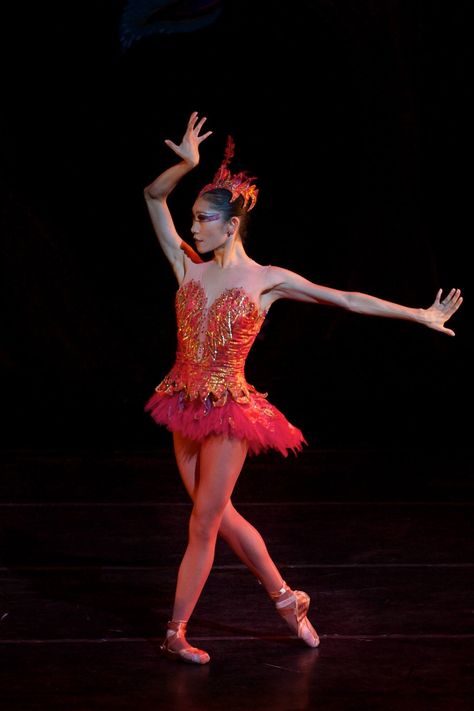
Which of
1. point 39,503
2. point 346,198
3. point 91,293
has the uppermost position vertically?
point 346,198

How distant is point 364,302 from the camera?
10.3 ft

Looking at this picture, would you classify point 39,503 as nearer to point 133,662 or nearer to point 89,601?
point 89,601

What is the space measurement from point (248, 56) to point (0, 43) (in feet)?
4.37

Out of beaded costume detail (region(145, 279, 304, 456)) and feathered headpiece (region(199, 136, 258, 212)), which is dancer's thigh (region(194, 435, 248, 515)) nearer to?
beaded costume detail (region(145, 279, 304, 456))

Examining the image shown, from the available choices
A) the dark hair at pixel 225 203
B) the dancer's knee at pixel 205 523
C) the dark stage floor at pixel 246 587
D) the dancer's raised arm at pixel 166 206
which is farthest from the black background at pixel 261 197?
the dancer's knee at pixel 205 523

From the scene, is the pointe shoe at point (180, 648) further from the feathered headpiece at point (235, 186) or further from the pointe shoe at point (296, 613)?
the feathered headpiece at point (235, 186)

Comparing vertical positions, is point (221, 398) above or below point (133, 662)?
above

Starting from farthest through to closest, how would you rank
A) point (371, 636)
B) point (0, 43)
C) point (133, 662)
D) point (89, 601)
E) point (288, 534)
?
1. point (0, 43)
2. point (288, 534)
3. point (89, 601)
4. point (371, 636)
5. point (133, 662)

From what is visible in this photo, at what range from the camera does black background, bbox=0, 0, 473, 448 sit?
20.2 ft

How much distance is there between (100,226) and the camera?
6.31m

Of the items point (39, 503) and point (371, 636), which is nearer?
point (371, 636)

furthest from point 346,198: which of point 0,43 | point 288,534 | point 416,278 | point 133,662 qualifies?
point 133,662

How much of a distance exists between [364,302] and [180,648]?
1.06m

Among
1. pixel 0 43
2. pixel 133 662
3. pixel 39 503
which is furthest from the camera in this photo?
pixel 0 43
